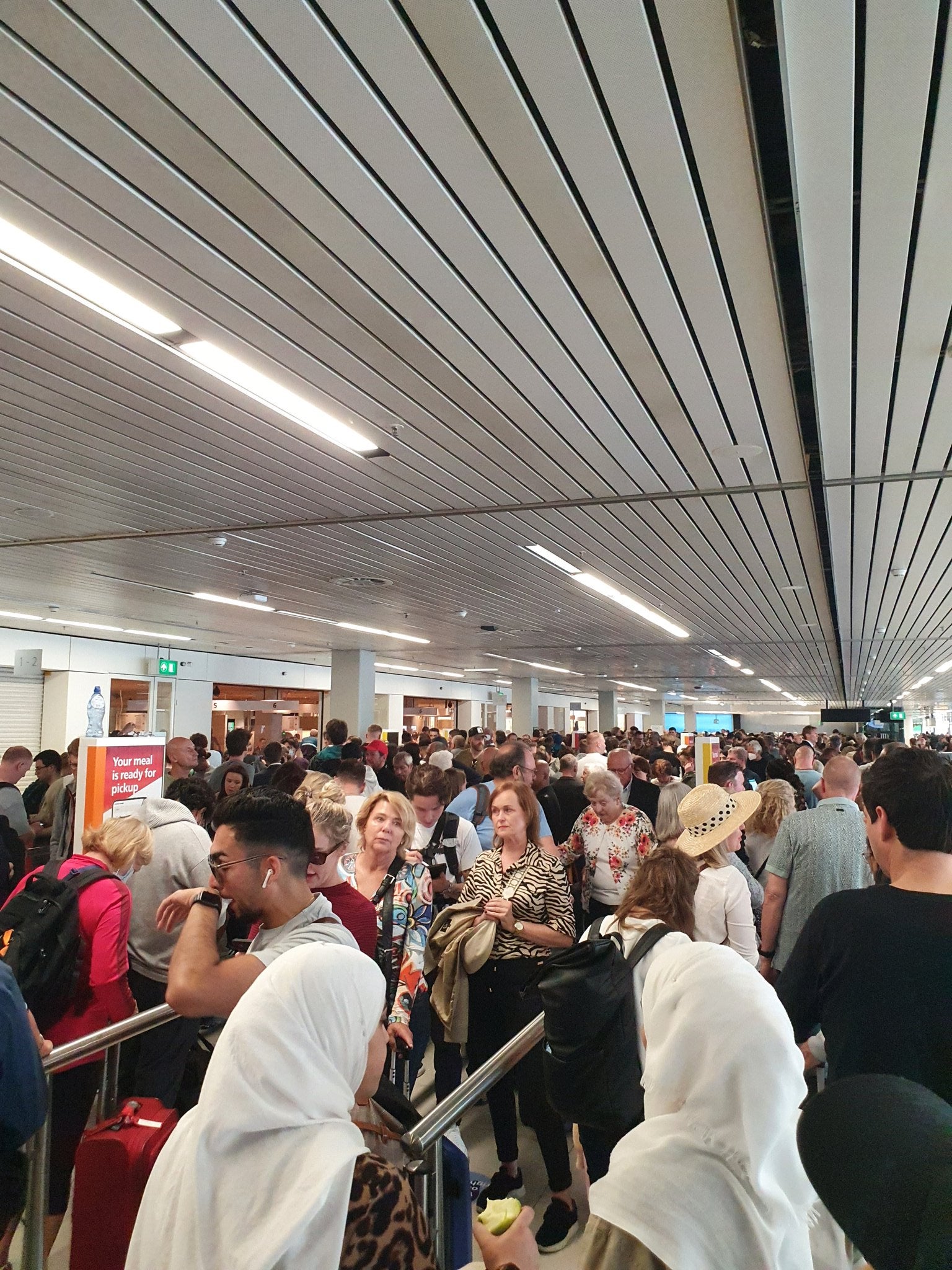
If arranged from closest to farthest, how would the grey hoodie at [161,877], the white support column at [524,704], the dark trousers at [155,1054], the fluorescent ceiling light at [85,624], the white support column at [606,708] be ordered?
1. the dark trousers at [155,1054]
2. the grey hoodie at [161,877]
3. the fluorescent ceiling light at [85,624]
4. the white support column at [524,704]
5. the white support column at [606,708]

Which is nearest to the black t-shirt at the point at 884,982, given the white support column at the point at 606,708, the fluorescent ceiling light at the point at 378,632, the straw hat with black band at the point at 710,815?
the straw hat with black band at the point at 710,815

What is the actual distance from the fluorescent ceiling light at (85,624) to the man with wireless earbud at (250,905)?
13.6 metres

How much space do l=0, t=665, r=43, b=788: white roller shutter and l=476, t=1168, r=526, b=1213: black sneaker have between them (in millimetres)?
15113

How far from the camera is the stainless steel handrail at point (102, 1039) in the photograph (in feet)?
8.10

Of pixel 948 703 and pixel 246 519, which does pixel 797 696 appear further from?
pixel 246 519

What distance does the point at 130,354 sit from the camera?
3955mm

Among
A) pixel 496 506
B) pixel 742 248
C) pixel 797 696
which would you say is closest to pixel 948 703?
pixel 797 696

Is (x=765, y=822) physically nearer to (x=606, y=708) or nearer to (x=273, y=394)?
(x=273, y=394)

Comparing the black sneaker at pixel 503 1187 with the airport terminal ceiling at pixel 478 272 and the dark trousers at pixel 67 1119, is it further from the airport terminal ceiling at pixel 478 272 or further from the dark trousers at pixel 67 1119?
the airport terminal ceiling at pixel 478 272

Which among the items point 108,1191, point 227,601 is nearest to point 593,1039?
point 108,1191

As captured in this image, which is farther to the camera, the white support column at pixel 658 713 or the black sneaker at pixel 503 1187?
the white support column at pixel 658 713

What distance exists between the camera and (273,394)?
446 centimetres

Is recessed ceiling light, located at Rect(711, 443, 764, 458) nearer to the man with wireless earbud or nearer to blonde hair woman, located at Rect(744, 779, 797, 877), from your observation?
blonde hair woman, located at Rect(744, 779, 797, 877)

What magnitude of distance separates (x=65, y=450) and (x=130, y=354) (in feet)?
5.58
